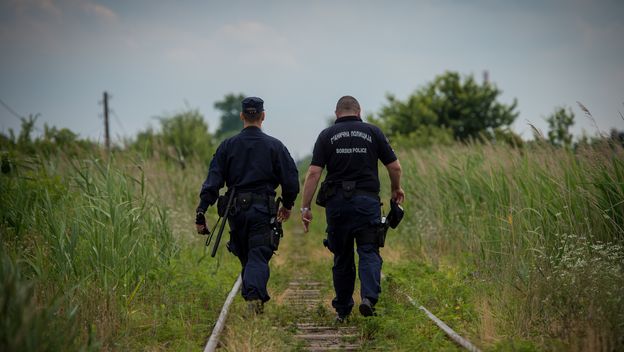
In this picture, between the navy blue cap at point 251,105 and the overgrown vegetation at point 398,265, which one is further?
the navy blue cap at point 251,105

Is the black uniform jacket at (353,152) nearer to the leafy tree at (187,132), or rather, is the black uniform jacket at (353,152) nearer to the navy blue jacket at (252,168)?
the navy blue jacket at (252,168)

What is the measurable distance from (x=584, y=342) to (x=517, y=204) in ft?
12.5

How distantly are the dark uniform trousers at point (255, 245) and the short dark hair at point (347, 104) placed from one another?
Result: 130cm

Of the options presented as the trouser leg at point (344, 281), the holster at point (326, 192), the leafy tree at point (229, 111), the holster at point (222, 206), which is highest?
the leafy tree at point (229, 111)

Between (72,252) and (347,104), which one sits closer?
(72,252)

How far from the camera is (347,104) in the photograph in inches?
301

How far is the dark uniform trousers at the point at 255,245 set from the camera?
7.25 metres

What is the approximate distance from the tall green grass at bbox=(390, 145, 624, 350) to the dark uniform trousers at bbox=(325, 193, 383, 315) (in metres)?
1.12

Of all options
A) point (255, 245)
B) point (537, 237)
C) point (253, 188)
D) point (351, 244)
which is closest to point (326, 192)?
point (351, 244)

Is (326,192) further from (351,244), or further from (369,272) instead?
(369,272)

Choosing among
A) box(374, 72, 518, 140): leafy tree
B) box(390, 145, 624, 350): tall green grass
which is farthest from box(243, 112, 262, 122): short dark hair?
box(374, 72, 518, 140): leafy tree

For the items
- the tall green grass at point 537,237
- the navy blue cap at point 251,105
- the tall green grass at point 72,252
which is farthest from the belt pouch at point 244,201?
the tall green grass at point 537,237

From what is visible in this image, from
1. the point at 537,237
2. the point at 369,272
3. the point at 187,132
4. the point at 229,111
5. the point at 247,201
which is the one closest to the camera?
the point at 369,272

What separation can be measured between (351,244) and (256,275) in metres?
1.07
